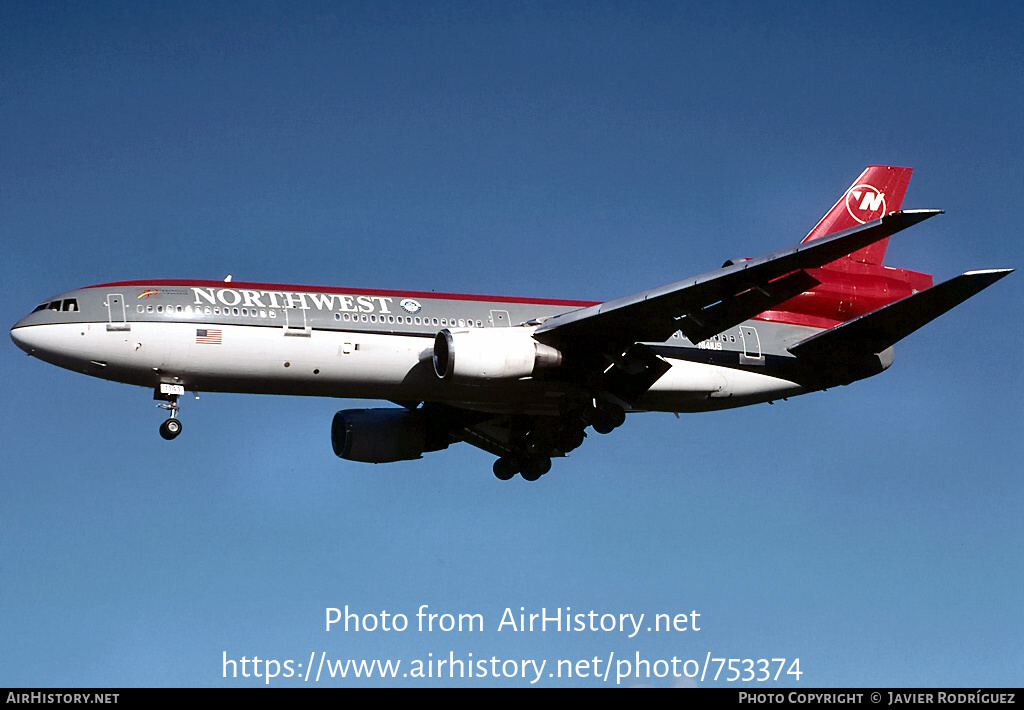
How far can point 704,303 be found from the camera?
38.8 metres

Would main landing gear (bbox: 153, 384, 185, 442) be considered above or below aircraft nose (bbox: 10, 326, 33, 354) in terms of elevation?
below

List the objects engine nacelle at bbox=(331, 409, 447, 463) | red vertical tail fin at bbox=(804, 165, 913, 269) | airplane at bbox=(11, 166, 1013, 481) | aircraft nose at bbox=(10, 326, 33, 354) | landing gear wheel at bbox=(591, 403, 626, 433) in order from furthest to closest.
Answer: red vertical tail fin at bbox=(804, 165, 913, 269)
engine nacelle at bbox=(331, 409, 447, 463)
landing gear wheel at bbox=(591, 403, 626, 433)
aircraft nose at bbox=(10, 326, 33, 354)
airplane at bbox=(11, 166, 1013, 481)

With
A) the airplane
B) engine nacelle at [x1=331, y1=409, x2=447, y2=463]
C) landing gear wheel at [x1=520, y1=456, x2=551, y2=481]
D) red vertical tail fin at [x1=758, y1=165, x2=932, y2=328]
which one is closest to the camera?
the airplane

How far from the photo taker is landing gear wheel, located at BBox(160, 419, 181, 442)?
132ft

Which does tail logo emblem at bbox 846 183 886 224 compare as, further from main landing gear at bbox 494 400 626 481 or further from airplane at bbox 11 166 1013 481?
main landing gear at bbox 494 400 626 481

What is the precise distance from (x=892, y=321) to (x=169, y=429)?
72.1ft

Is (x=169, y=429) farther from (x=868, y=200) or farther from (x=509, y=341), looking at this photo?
(x=868, y=200)

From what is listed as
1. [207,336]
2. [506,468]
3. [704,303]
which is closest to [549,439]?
[506,468]

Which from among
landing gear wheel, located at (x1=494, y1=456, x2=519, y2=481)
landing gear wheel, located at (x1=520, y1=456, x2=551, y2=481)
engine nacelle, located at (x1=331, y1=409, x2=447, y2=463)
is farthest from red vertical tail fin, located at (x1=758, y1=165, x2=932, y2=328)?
engine nacelle, located at (x1=331, y1=409, x2=447, y2=463)

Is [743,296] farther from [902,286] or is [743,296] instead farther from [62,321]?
[62,321]

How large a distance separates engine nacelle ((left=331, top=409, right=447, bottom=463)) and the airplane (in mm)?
2385
